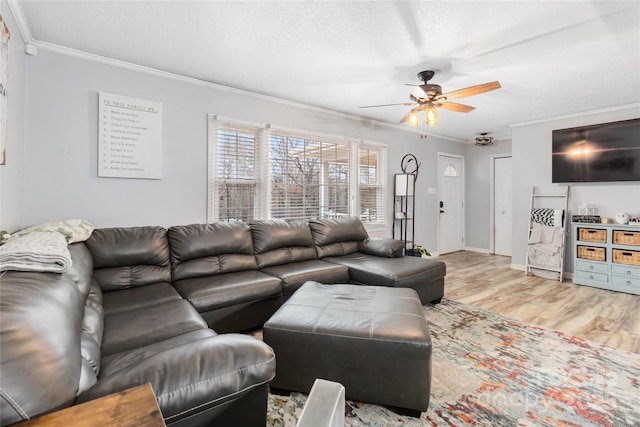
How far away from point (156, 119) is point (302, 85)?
154 centimetres

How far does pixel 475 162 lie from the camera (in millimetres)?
6352

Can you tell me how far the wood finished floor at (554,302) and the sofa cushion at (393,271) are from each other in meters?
0.67

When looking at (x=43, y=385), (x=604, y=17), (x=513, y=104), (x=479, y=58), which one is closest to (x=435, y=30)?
(x=479, y=58)

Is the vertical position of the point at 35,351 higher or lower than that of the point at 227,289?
higher

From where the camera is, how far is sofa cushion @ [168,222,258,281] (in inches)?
104

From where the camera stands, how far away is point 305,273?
9.23 ft

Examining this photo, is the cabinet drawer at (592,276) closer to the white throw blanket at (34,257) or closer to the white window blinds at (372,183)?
the white window blinds at (372,183)

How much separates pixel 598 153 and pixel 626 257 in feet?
4.64

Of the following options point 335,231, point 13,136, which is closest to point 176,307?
point 13,136

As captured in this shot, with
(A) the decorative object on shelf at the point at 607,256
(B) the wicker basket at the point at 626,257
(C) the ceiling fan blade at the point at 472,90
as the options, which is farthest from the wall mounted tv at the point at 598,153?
(C) the ceiling fan blade at the point at 472,90

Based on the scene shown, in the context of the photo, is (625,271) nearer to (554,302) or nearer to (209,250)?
(554,302)

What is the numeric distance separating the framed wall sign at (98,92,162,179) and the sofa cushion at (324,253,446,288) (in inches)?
83.1

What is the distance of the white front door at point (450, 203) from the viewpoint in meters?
5.98

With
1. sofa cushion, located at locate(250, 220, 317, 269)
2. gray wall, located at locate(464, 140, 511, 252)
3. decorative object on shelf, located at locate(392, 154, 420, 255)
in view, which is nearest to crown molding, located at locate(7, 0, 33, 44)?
sofa cushion, located at locate(250, 220, 317, 269)
